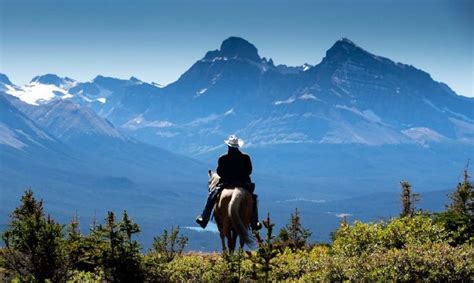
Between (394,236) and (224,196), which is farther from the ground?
(224,196)

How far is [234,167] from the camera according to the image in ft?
80.1

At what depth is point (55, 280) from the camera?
15.4 metres

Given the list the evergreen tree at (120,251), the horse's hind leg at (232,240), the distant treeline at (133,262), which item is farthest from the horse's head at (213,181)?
the evergreen tree at (120,251)

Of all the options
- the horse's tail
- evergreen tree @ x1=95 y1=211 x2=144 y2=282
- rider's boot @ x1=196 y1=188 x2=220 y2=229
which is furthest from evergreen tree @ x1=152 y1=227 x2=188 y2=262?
evergreen tree @ x1=95 y1=211 x2=144 y2=282

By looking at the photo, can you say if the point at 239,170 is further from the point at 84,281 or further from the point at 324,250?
the point at 84,281

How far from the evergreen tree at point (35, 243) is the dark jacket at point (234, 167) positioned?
9.47 metres

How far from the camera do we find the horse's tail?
73.0ft

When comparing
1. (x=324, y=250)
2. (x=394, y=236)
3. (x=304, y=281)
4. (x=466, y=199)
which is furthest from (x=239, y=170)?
(x=466, y=199)

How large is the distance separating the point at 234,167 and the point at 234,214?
2.45m

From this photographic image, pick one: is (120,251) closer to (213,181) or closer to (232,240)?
(232,240)

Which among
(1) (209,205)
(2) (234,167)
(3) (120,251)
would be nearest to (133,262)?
(3) (120,251)

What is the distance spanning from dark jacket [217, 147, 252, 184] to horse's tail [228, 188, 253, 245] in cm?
128

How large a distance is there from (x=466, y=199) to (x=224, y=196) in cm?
1937

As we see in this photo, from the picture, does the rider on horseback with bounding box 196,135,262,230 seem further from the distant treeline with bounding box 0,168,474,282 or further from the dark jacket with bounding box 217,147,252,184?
the distant treeline with bounding box 0,168,474,282
